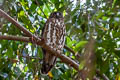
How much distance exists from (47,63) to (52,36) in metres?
0.29

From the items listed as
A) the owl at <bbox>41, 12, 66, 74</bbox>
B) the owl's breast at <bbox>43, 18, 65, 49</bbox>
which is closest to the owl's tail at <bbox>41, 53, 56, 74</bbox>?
the owl at <bbox>41, 12, 66, 74</bbox>

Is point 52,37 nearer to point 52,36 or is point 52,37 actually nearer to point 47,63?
point 52,36

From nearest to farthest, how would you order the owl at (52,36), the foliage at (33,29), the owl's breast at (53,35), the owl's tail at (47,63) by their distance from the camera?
the foliage at (33,29)
the owl's tail at (47,63)
the owl at (52,36)
the owl's breast at (53,35)

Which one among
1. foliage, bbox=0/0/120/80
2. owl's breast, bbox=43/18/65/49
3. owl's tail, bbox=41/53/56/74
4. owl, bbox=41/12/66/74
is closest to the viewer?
foliage, bbox=0/0/120/80

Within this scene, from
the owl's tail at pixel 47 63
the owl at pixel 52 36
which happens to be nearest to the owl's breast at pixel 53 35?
the owl at pixel 52 36

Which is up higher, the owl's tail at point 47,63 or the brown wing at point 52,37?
the brown wing at point 52,37

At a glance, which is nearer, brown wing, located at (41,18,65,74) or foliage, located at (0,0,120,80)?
foliage, located at (0,0,120,80)

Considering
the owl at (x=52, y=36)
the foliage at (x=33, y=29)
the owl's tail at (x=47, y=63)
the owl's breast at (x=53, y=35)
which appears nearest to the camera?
the foliage at (x=33, y=29)

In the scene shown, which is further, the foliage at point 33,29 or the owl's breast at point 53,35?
the owl's breast at point 53,35

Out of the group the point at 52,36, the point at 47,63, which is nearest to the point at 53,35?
the point at 52,36

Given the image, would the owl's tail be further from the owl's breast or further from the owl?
the owl's breast

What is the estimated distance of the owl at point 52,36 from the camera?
2371 millimetres

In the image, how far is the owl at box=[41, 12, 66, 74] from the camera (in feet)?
7.78

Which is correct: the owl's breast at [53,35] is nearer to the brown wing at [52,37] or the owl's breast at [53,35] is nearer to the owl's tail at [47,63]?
the brown wing at [52,37]
